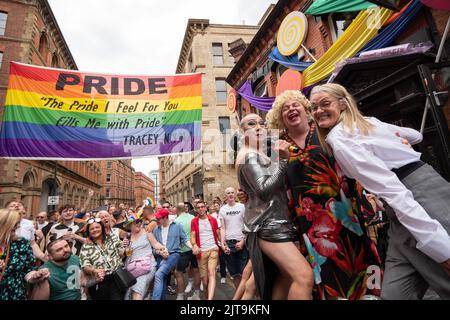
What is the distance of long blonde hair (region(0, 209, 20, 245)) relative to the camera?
304cm

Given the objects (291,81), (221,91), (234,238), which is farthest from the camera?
(221,91)

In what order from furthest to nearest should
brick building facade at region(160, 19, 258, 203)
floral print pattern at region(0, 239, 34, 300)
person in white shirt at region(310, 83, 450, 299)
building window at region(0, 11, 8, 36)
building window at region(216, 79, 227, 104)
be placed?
building window at region(216, 79, 227, 104) < brick building facade at region(160, 19, 258, 203) < building window at region(0, 11, 8, 36) < floral print pattern at region(0, 239, 34, 300) < person in white shirt at region(310, 83, 450, 299)

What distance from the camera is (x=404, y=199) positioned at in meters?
1.28

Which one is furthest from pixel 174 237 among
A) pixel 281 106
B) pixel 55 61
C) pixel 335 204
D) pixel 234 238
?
pixel 55 61

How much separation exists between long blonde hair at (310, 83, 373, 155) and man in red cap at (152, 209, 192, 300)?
4.06m

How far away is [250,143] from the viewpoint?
6.62ft

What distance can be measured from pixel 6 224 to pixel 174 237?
302cm

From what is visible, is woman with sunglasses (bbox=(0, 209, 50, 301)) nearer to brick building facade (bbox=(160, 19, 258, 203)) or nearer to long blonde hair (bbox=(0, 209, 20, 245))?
long blonde hair (bbox=(0, 209, 20, 245))

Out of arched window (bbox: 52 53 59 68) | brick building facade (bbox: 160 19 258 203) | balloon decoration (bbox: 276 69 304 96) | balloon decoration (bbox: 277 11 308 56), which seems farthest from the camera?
arched window (bbox: 52 53 59 68)

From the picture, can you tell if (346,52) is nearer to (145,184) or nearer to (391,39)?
(391,39)

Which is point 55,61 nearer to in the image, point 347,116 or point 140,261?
point 140,261

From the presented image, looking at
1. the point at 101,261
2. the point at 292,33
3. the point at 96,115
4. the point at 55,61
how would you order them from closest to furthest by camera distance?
the point at 101,261 < the point at 96,115 < the point at 292,33 < the point at 55,61

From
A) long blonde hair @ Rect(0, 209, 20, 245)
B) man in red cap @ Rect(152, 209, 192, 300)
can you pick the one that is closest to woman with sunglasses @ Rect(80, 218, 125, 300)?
long blonde hair @ Rect(0, 209, 20, 245)
